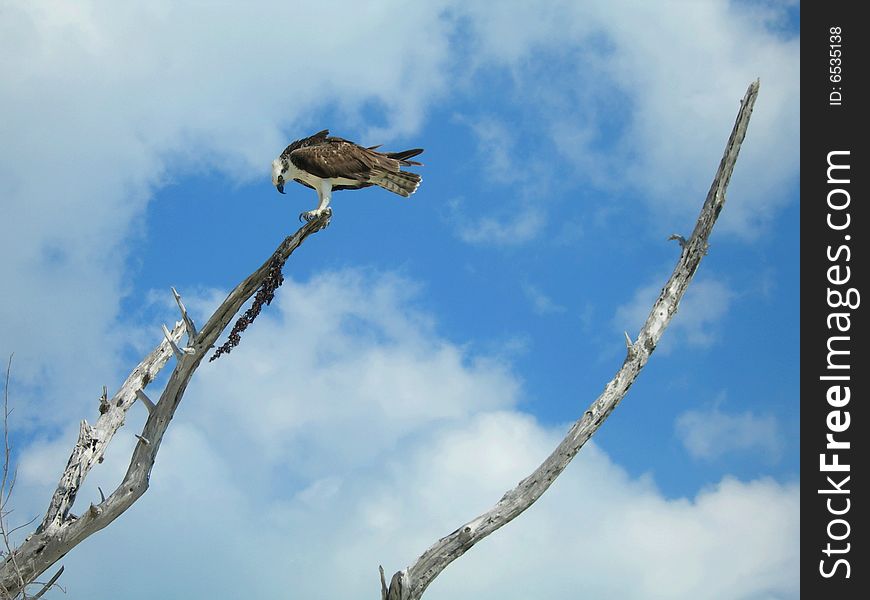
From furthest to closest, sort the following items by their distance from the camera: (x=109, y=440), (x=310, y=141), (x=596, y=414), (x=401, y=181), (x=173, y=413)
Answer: (x=310, y=141), (x=401, y=181), (x=109, y=440), (x=173, y=413), (x=596, y=414)

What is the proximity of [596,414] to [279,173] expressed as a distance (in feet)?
13.6

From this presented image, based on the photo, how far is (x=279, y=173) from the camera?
865 centimetres

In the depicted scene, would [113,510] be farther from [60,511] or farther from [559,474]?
[559,474]

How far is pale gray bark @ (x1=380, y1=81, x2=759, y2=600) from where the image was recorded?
226 inches

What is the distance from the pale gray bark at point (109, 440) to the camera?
6867 millimetres

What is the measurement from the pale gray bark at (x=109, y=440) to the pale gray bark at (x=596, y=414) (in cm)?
253

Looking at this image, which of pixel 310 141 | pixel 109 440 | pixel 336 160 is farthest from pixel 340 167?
pixel 109 440

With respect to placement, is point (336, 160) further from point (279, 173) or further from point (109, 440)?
point (109, 440)

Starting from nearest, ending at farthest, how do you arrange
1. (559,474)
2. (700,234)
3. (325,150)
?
(559,474) → (700,234) → (325,150)

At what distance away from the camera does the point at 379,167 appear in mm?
8375

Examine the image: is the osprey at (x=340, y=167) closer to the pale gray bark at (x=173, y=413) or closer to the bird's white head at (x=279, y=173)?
A: the bird's white head at (x=279, y=173)

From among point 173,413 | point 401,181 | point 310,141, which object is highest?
point 310,141
